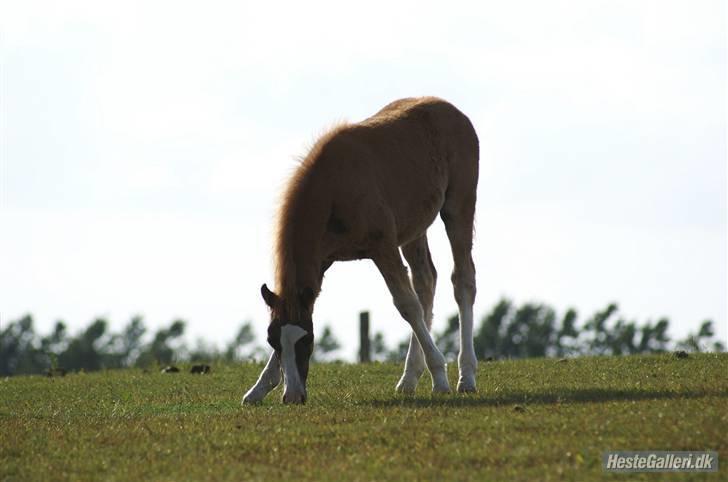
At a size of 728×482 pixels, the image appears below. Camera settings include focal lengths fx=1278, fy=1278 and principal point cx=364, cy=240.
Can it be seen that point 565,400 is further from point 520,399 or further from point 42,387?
point 42,387

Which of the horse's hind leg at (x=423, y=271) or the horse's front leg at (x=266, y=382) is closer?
the horse's front leg at (x=266, y=382)

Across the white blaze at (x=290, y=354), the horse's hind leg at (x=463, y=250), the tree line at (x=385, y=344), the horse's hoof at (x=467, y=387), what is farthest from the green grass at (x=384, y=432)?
the tree line at (x=385, y=344)

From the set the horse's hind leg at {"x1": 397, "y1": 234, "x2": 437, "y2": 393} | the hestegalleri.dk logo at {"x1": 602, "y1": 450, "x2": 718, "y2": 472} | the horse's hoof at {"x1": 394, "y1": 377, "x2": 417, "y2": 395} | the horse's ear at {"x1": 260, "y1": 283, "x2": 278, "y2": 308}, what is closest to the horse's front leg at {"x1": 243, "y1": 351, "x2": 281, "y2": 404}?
the horse's ear at {"x1": 260, "y1": 283, "x2": 278, "y2": 308}

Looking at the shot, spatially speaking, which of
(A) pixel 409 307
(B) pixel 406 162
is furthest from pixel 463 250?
(A) pixel 409 307

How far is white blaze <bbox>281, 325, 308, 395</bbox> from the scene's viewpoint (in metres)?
12.9

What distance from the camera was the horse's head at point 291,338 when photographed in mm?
12883

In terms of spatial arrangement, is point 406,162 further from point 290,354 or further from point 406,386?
point 290,354

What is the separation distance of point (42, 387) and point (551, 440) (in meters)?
10.7

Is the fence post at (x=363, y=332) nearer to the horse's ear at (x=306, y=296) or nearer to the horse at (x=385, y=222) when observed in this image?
the horse at (x=385, y=222)

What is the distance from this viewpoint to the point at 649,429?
32.3 ft

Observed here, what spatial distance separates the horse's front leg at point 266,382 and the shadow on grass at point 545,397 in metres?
1.29

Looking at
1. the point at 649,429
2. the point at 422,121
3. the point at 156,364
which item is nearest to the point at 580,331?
the point at 156,364

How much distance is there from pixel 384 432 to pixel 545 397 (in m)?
2.59

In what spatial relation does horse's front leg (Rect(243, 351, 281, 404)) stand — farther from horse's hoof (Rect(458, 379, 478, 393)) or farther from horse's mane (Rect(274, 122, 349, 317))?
horse's hoof (Rect(458, 379, 478, 393))
